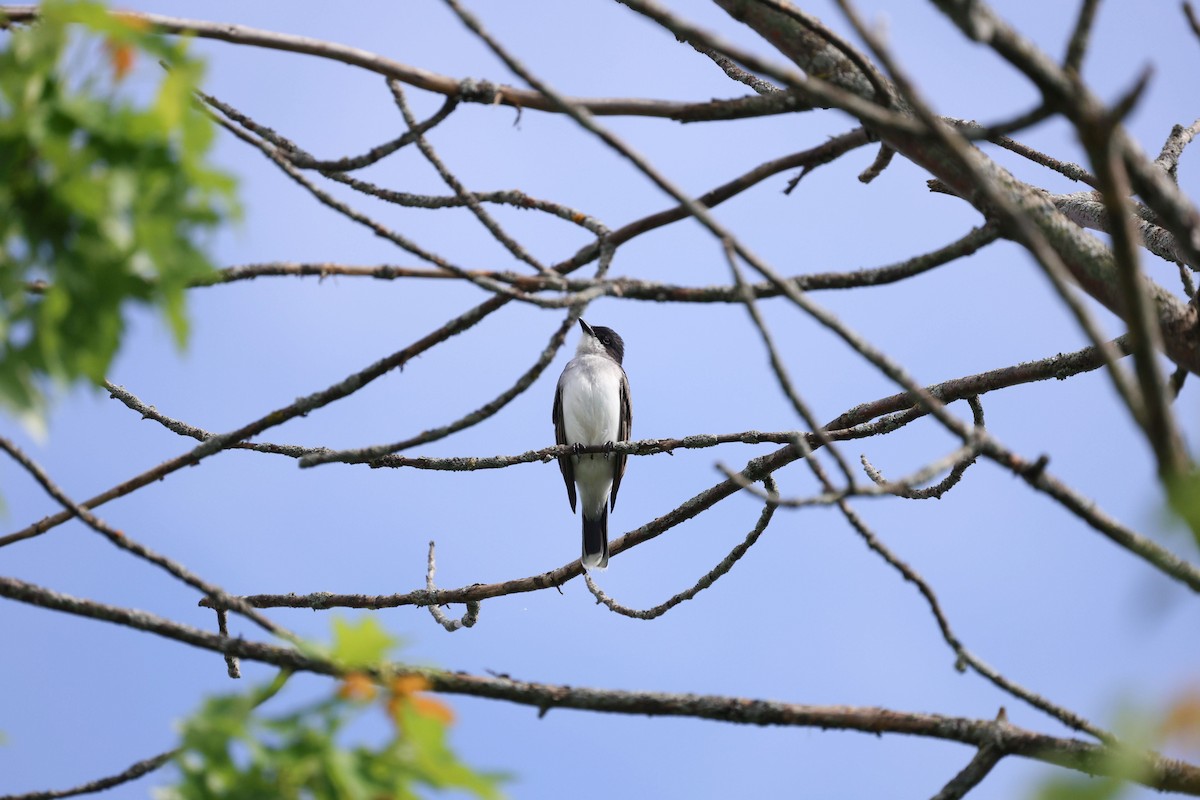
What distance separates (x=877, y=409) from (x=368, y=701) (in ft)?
14.1

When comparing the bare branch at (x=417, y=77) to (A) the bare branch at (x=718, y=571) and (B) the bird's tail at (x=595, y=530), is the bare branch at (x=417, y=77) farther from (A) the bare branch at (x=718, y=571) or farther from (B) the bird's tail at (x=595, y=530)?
(B) the bird's tail at (x=595, y=530)

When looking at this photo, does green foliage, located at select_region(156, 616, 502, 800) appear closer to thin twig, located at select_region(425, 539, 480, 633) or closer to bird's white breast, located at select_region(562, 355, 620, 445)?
thin twig, located at select_region(425, 539, 480, 633)

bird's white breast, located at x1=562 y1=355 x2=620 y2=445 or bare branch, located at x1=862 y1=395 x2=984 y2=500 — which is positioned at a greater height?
bird's white breast, located at x1=562 y1=355 x2=620 y2=445

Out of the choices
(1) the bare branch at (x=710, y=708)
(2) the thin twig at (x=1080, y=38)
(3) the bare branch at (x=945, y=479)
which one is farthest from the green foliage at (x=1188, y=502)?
(3) the bare branch at (x=945, y=479)

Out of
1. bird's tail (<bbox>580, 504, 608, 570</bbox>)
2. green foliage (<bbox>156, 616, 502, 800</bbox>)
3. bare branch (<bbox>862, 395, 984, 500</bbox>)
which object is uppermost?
bird's tail (<bbox>580, 504, 608, 570</bbox>)

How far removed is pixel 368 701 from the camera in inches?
107

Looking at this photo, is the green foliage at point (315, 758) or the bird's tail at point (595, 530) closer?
the green foliage at point (315, 758)

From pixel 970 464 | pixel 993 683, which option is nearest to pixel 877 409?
pixel 970 464

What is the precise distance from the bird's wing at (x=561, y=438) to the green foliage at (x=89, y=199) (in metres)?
11.0

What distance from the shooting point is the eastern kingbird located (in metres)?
13.9

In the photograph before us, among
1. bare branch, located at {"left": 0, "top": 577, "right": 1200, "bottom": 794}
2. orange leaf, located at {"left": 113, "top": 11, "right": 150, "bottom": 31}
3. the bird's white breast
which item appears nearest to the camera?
orange leaf, located at {"left": 113, "top": 11, "right": 150, "bottom": 31}

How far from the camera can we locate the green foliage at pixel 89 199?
2732 mm

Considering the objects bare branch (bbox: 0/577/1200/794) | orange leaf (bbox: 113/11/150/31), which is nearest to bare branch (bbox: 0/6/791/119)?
orange leaf (bbox: 113/11/150/31)

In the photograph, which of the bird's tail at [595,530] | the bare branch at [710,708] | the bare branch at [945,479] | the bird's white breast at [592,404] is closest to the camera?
the bare branch at [710,708]
